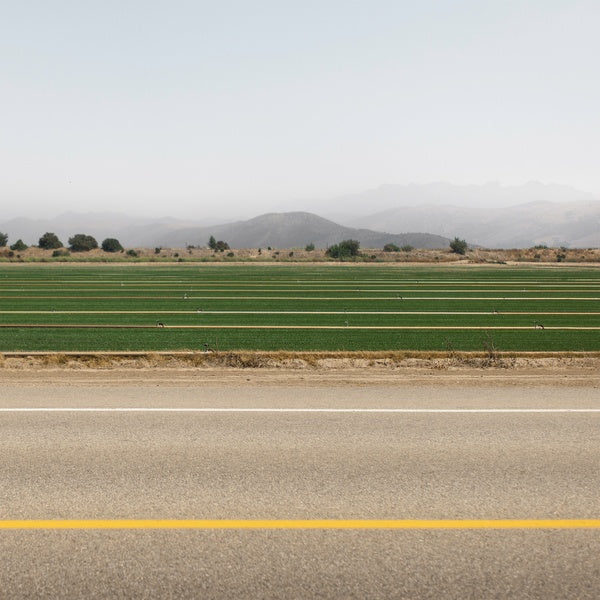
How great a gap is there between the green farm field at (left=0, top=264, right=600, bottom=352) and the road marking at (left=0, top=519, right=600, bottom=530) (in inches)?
429

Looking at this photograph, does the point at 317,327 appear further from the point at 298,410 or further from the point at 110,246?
the point at 110,246

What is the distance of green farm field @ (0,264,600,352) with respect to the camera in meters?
17.1

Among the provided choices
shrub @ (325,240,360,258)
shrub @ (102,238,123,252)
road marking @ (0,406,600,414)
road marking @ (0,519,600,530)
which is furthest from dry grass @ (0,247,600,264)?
road marking @ (0,519,600,530)

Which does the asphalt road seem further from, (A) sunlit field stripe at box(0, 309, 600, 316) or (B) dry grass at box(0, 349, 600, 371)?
(A) sunlit field stripe at box(0, 309, 600, 316)

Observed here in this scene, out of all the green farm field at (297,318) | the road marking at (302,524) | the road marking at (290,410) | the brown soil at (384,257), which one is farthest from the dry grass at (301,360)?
the brown soil at (384,257)

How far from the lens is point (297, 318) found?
74.6 ft

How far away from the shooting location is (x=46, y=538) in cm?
496

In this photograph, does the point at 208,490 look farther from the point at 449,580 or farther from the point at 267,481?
the point at 449,580

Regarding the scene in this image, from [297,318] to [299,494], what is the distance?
668 inches

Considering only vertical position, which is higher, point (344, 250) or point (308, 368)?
point (344, 250)

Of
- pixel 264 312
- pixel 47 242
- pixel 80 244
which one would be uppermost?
pixel 47 242

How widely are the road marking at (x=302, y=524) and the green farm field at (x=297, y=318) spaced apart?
429 inches

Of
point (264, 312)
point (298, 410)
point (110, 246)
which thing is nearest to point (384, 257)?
point (110, 246)

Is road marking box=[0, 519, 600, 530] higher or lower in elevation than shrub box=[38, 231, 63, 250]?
lower
